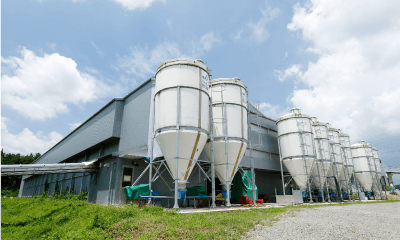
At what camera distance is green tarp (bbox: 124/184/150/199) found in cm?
1505

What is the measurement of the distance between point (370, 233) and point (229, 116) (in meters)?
11.8

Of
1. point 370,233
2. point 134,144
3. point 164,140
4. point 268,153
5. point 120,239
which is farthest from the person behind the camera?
point 268,153

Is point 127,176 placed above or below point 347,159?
below

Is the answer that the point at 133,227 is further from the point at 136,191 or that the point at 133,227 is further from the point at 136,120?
the point at 136,120

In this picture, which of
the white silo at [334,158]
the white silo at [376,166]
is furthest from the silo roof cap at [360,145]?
the white silo at [334,158]

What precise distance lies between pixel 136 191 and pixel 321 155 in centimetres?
2373

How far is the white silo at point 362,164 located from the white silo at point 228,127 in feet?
100

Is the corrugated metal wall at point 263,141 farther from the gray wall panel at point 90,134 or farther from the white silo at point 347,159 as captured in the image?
the gray wall panel at point 90,134

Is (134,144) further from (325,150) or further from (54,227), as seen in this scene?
(325,150)

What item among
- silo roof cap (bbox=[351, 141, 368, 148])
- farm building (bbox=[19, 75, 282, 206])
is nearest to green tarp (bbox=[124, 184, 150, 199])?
farm building (bbox=[19, 75, 282, 206])

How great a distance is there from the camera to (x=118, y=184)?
62.5 ft

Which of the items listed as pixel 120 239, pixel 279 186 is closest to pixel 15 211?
pixel 120 239

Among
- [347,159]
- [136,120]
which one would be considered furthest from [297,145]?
Answer: [136,120]

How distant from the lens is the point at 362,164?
38125mm
